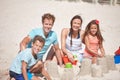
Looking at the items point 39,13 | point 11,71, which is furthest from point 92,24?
point 11,71

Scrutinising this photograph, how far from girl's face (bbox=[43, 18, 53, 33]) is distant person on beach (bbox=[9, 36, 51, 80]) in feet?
0.28

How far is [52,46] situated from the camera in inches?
78.2

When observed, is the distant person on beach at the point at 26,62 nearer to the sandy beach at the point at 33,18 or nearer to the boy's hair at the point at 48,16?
the sandy beach at the point at 33,18

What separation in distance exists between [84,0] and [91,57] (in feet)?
1.68

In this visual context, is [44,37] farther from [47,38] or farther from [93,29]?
[93,29]

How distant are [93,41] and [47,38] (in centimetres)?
44

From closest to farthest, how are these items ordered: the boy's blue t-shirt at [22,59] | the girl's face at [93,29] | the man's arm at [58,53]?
the boy's blue t-shirt at [22,59]
the man's arm at [58,53]
the girl's face at [93,29]

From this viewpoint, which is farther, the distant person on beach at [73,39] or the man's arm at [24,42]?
the distant person on beach at [73,39]

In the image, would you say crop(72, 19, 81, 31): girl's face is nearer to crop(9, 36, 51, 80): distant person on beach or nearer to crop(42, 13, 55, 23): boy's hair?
crop(42, 13, 55, 23): boy's hair

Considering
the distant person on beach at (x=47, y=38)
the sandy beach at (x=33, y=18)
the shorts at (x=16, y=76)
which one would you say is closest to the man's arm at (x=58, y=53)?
the distant person on beach at (x=47, y=38)

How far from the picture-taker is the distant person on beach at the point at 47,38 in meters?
1.93

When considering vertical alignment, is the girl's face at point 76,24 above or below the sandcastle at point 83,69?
above

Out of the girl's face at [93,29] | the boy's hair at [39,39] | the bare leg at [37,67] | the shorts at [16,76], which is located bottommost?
the shorts at [16,76]

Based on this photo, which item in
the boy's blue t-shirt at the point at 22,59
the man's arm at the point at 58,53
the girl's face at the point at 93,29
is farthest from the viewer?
the girl's face at the point at 93,29
